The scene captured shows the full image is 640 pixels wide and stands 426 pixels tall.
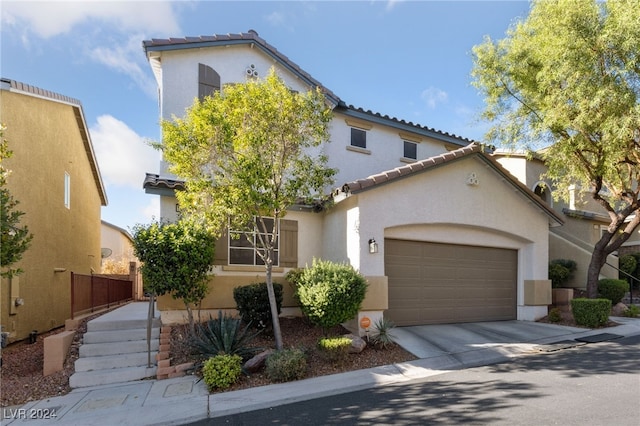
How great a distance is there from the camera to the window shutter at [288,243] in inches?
402

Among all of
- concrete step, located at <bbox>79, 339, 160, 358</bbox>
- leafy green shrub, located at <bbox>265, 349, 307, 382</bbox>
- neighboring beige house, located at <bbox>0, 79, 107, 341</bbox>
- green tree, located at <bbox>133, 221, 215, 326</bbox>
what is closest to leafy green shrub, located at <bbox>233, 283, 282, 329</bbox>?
green tree, located at <bbox>133, 221, 215, 326</bbox>

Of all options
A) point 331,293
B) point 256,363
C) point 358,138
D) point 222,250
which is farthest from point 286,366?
point 358,138

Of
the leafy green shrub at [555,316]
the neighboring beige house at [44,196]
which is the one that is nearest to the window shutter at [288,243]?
the neighboring beige house at [44,196]

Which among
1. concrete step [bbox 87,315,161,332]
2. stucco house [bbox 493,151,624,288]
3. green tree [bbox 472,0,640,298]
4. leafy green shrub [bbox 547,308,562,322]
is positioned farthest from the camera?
stucco house [bbox 493,151,624,288]

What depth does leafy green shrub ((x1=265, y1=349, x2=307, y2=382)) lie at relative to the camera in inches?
252

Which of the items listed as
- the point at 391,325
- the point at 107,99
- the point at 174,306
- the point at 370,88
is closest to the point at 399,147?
the point at 370,88

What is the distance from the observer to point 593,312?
10172 mm

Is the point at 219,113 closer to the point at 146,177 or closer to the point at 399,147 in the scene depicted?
the point at 146,177

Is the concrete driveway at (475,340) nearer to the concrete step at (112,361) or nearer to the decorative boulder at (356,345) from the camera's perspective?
the decorative boulder at (356,345)

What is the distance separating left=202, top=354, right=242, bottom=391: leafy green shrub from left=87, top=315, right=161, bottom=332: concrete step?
2.48 meters

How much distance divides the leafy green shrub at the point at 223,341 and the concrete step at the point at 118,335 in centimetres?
146

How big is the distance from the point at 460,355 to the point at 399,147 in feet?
25.7

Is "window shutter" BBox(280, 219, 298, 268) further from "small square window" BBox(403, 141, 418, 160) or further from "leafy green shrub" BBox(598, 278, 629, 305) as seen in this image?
"leafy green shrub" BBox(598, 278, 629, 305)

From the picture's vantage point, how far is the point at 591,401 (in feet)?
16.8
